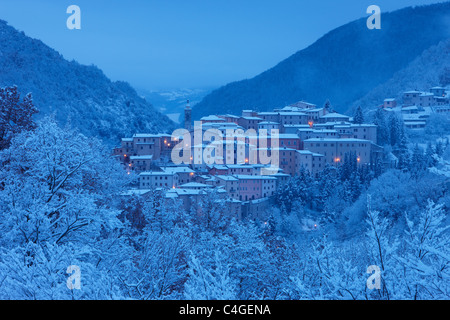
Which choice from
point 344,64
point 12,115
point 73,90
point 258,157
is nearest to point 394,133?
point 258,157

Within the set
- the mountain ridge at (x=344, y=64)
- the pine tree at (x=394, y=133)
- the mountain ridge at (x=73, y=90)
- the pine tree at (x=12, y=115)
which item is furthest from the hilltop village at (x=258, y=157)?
the mountain ridge at (x=344, y=64)

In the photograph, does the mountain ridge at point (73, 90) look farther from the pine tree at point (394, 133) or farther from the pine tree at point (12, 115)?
the pine tree at point (12, 115)

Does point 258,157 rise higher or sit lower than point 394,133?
lower

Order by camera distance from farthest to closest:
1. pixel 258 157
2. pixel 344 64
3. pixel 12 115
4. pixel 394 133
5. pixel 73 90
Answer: pixel 344 64 → pixel 73 90 → pixel 394 133 → pixel 258 157 → pixel 12 115

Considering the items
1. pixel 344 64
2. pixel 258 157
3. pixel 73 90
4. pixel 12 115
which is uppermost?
pixel 344 64

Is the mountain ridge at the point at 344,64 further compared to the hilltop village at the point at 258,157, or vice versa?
the mountain ridge at the point at 344,64

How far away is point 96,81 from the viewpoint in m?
99.9

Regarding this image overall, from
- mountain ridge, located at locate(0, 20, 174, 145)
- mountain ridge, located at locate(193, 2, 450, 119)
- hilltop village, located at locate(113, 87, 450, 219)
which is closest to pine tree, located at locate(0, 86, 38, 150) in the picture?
hilltop village, located at locate(113, 87, 450, 219)

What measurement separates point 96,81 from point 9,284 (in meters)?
99.7

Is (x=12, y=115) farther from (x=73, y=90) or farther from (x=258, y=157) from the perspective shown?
(x=73, y=90)

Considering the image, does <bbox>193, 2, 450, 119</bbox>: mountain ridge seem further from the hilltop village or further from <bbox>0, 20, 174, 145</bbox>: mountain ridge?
the hilltop village

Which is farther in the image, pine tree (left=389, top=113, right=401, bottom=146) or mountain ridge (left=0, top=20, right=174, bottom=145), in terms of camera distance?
mountain ridge (left=0, top=20, right=174, bottom=145)

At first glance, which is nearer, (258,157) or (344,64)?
(258,157)
